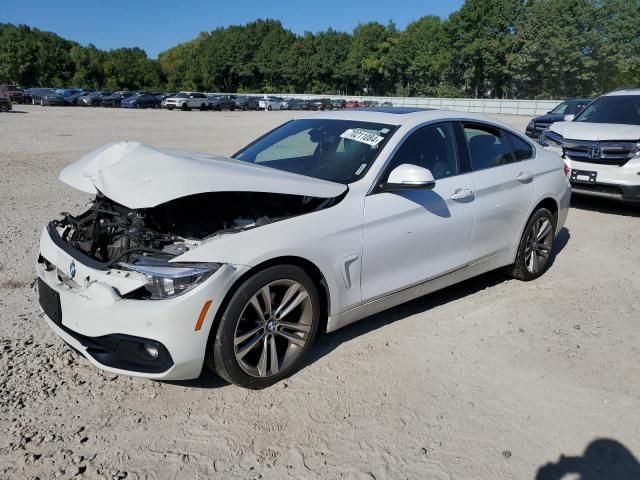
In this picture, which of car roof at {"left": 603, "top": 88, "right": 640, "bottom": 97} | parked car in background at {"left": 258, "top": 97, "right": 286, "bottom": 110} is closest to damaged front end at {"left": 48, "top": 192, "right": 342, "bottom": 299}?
car roof at {"left": 603, "top": 88, "right": 640, "bottom": 97}

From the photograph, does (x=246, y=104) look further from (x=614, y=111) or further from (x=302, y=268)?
(x=302, y=268)

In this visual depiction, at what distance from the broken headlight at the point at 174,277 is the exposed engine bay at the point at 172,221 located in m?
0.19

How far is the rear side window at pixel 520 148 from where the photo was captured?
521 cm

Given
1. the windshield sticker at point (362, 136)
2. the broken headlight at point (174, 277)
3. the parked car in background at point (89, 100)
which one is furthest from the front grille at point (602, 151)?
the parked car in background at point (89, 100)

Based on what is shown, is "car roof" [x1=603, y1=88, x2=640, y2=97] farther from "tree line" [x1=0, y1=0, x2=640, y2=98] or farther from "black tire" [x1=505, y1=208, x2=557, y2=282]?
"tree line" [x1=0, y1=0, x2=640, y2=98]

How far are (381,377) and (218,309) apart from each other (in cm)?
123

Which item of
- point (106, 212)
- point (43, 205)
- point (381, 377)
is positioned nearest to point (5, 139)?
point (43, 205)

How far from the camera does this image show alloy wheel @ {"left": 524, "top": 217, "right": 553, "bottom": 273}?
17.5 feet

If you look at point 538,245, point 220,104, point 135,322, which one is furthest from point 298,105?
point 135,322

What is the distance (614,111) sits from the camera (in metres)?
9.21

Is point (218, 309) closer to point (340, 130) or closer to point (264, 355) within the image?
point (264, 355)

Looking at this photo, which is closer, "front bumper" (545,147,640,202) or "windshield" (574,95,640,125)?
"front bumper" (545,147,640,202)

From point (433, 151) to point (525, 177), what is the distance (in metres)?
1.23

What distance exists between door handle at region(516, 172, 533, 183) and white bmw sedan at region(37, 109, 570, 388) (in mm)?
191
